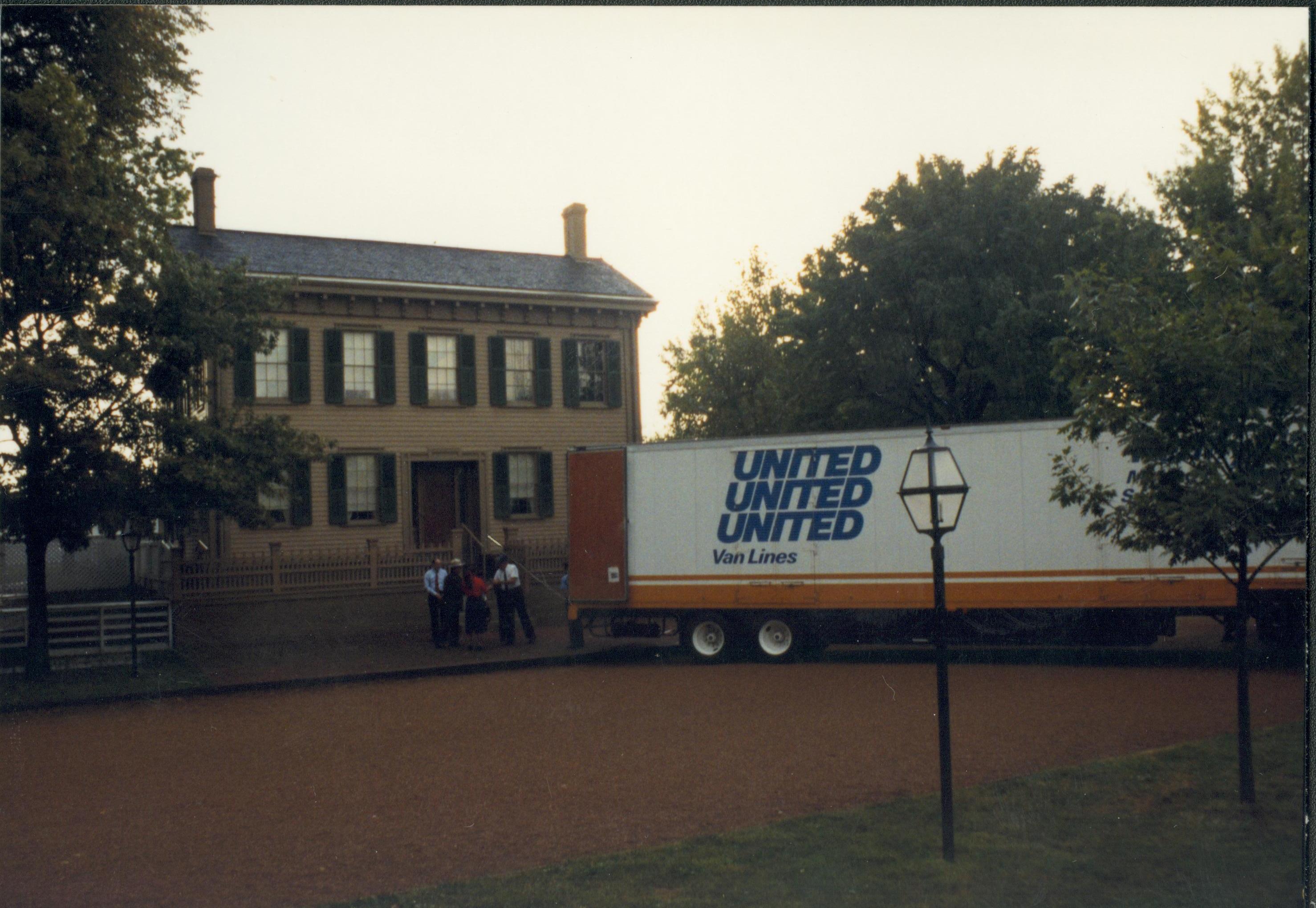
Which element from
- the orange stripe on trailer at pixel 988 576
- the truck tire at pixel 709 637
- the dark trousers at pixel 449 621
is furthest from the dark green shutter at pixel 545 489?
the truck tire at pixel 709 637

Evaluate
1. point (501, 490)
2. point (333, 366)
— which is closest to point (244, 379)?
point (333, 366)

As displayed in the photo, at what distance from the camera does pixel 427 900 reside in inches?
259

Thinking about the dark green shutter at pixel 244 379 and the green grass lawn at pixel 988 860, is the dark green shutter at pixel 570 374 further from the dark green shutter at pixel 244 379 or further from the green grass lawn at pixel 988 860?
the green grass lawn at pixel 988 860

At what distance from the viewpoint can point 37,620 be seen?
58.1ft

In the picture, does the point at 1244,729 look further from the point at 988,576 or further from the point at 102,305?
the point at 102,305

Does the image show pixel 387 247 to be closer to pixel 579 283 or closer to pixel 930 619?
pixel 579 283

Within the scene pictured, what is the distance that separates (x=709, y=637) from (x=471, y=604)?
536cm

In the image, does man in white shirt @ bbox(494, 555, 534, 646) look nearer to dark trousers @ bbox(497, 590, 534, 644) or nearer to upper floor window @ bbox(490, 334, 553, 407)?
dark trousers @ bbox(497, 590, 534, 644)

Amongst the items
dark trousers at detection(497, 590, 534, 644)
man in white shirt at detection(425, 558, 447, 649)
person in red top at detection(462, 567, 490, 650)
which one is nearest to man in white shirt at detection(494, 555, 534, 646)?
dark trousers at detection(497, 590, 534, 644)

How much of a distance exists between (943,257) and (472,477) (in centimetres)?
1292

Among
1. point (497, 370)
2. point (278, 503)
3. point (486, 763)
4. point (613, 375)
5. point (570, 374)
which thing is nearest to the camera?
point (486, 763)

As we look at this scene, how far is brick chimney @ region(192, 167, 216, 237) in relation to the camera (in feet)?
81.6

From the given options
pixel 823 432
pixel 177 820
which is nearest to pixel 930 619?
pixel 823 432

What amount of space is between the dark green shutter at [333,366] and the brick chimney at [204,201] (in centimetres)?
374
